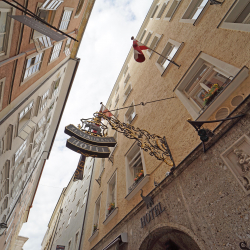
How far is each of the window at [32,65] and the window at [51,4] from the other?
2391 mm

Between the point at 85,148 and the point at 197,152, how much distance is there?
3218 mm

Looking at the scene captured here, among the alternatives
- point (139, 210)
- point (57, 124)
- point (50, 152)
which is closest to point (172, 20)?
point (139, 210)

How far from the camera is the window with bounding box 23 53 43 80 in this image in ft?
28.4

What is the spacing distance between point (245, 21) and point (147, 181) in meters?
5.88

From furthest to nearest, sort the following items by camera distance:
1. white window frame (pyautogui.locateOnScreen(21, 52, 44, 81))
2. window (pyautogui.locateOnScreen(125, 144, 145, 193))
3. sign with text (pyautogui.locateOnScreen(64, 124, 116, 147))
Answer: white window frame (pyautogui.locateOnScreen(21, 52, 44, 81)) → window (pyautogui.locateOnScreen(125, 144, 145, 193)) → sign with text (pyautogui.locateOnScreen(64, 124, 116, 147))

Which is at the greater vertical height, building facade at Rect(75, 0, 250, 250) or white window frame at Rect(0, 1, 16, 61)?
white window frame at Rect(0, 1, 16, 61)

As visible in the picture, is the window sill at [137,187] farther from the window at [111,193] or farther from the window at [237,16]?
the window at [237,16]

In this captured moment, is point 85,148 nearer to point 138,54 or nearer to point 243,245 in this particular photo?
point 243,245

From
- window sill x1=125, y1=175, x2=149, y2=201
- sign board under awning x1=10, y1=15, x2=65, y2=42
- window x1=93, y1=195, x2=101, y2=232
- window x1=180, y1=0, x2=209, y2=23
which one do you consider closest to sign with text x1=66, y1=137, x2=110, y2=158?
window sill x1=125, y1=175, x2=149, y2=201

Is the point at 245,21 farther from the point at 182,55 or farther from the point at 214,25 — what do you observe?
the point at 182,55

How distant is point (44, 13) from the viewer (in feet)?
29.9

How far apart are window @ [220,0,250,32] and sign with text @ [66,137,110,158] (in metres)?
5.23

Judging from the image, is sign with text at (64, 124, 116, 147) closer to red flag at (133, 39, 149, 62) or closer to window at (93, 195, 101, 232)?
red flag at (133, 39, 149, 62)

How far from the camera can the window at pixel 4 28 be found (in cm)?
574
